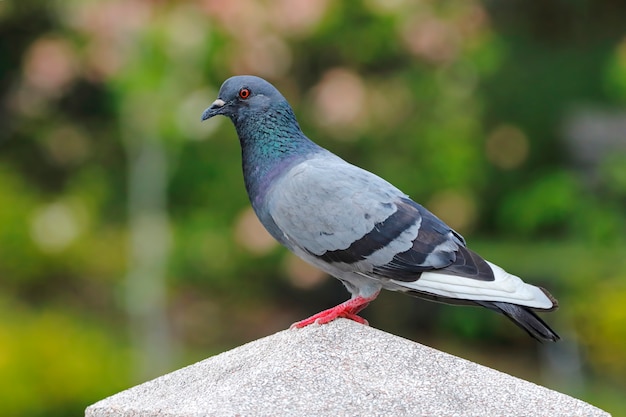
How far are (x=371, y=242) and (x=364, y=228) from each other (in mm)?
63

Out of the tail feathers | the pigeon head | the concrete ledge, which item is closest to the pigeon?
the tail feathers

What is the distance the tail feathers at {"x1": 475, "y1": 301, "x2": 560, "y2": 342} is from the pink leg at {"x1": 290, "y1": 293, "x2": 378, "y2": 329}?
0.51 meters

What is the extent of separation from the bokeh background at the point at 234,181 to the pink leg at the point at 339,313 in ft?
12.7

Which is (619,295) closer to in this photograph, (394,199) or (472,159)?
(472,159)

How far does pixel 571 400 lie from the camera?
3549 millimetres

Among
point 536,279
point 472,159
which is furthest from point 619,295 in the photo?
point 472,159

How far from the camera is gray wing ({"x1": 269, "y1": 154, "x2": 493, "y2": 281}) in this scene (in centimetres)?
377

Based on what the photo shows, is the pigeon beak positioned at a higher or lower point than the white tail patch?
higher

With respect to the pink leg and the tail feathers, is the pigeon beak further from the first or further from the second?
the tail feathers

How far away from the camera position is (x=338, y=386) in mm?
3346

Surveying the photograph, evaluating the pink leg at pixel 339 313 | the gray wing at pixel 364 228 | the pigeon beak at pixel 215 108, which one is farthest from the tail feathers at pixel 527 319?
the pigeon beak at pixel 215 108

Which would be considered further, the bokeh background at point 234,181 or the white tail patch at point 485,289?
the bokeh background at point 234,181

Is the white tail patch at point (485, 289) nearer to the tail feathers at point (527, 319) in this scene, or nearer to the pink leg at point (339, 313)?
the tail feathers at point (527, 319)

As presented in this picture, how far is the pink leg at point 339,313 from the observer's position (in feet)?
12.6
